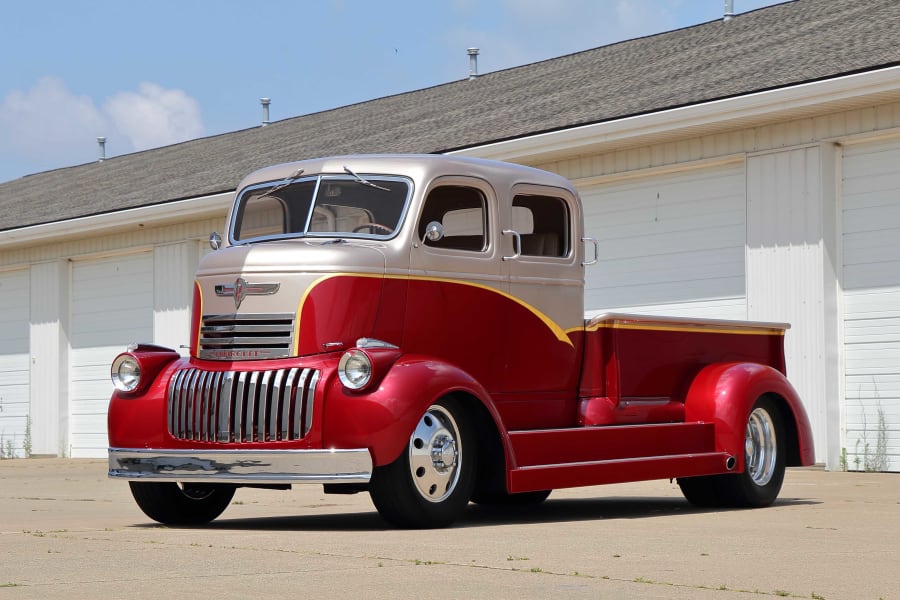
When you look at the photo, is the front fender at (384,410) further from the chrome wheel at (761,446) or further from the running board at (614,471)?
the chrome wheel at (761,446)

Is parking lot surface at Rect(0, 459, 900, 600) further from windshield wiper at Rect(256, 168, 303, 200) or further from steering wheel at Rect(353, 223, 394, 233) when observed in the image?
windshield wiper at Rect(256, 168, 303, 200)

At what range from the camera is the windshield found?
9.94m

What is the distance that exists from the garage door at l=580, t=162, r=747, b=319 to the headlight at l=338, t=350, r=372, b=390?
339 inches

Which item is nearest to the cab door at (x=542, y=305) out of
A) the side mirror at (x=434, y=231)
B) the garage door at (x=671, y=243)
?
the side mirror at (x=434, y=231)

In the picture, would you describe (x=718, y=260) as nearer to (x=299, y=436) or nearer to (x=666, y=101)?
(x=666, y=101)

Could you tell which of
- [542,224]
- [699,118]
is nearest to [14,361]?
[699,118]

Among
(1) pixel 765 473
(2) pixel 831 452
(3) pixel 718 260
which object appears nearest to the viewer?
(1) pixel 765 473

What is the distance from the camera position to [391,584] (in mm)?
6199

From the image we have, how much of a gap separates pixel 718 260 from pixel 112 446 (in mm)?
8953

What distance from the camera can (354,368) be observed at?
892 centimetres

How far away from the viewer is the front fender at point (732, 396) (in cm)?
1117

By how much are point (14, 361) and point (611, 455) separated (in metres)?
19.5

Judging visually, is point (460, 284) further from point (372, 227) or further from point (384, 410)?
point (384, 410)

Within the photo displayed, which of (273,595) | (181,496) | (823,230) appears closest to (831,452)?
(823,230)
